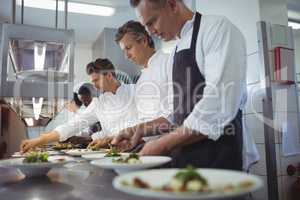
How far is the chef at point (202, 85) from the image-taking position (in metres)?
1.00

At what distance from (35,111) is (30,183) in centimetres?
99

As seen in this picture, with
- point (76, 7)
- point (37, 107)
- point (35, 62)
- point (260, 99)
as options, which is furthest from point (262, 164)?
point (76, 7)

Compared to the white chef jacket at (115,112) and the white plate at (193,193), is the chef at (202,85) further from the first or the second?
the white chef jacket at (115,112)

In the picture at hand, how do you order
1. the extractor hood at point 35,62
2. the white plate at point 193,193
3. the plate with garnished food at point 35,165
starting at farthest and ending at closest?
the extractor hood at point 35,62 → the plate with garnished food at point 35,165 → the white plate at point 193,193

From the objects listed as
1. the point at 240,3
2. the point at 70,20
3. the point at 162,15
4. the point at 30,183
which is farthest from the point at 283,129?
the point at 70,20

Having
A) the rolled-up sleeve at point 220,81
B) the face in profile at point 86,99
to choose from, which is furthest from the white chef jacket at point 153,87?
the face in profile at point 86,99

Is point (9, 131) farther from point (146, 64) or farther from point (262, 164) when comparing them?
Answer: point (262, 164)

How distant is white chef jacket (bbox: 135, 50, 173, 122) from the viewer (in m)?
1.75

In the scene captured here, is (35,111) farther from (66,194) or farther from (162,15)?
(66,194)

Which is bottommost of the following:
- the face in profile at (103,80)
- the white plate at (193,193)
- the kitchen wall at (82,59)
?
the white plate at (193,193)

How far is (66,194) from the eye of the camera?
66cm

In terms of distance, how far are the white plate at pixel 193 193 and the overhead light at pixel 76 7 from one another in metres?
3.03

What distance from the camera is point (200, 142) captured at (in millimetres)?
1099

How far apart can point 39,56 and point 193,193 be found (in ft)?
4.64
